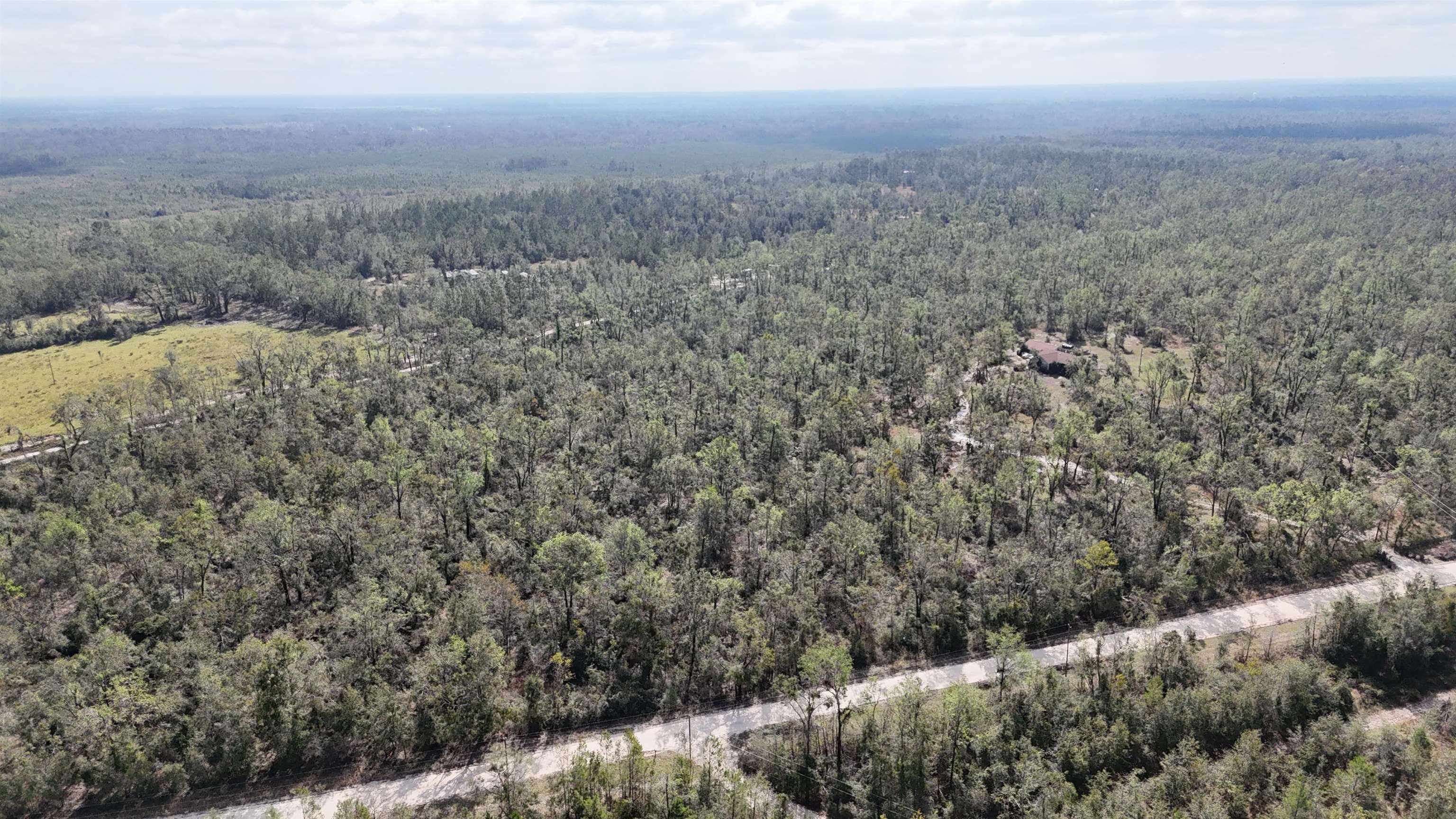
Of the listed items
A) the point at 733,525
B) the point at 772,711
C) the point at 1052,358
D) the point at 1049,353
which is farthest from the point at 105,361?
the point at 1049,353

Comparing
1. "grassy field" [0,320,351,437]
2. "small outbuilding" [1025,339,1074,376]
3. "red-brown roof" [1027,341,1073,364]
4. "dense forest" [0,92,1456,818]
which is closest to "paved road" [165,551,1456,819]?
"dense forest" [0,92,1456,818]

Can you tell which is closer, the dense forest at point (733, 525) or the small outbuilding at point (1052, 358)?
the dense forest at point (733, 525)

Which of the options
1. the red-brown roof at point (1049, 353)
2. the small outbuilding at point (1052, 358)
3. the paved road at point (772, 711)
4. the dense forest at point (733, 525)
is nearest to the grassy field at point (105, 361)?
the dense forest at point (733, 525)

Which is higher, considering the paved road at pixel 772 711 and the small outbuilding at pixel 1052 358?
the small outbuilding at pixel 1052 358

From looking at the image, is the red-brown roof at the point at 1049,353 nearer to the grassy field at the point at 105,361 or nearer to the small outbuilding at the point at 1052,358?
the small outbuilding at the point at 1052,358

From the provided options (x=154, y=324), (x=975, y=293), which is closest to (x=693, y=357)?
(x=975, y=293)

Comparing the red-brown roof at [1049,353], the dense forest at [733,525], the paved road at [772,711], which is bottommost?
the paved road at [772,711]
